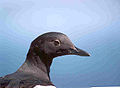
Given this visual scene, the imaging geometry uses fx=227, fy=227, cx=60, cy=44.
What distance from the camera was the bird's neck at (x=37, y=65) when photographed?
0.97 m

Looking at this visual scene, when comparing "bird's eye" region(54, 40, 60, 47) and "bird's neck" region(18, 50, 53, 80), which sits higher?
"bird's eye" region(54, 40, 60, 47)

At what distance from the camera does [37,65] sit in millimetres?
989

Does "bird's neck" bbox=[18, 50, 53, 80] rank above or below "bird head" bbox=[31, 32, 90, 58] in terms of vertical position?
below

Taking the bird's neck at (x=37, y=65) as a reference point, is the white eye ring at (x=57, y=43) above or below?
above

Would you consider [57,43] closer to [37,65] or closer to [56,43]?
[56,43]

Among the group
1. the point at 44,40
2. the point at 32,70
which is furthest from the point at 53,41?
the point at 32,70

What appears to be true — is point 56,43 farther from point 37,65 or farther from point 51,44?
point 37,65

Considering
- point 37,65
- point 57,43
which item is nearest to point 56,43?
point 57,43

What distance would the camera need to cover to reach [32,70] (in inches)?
37.9

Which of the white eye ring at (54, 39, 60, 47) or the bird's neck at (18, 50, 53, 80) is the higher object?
the white eye ring at (54, 39, 60, 47)

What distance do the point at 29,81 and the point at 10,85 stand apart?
68mm

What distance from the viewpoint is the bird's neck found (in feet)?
3.18

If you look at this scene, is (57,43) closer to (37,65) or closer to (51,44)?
(51,44)

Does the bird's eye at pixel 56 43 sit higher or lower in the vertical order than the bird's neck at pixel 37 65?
higher
